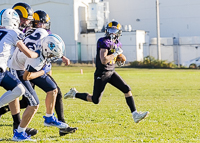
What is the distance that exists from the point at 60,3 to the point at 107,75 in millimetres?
35122

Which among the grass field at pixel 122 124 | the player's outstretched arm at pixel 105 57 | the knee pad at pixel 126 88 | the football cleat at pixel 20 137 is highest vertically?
the player's outstretched arm at pixel 105 57

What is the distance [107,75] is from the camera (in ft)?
22.6

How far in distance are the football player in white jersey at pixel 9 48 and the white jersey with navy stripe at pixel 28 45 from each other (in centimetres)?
22

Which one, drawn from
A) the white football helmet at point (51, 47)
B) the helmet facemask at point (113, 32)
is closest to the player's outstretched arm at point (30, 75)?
the white football helmet at point (51, 47)

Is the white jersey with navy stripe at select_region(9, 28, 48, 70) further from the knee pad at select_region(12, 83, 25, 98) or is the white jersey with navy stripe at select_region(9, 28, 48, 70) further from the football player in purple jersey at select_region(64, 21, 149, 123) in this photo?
the football player in purple jersey at select_region(64, 21, 149, 123)

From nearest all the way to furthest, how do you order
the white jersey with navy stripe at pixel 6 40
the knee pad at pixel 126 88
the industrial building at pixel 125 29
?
the white jersey with navy stripe at pixel 6 40 → the knee pad at pixel 126 88 → the industrial building at pixel 125 29

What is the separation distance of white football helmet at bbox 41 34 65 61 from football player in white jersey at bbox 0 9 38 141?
0.51ft

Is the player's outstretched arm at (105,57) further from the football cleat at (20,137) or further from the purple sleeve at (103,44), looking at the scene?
the football cleat at (20,137)

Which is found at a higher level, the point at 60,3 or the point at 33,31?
the point at 60,3

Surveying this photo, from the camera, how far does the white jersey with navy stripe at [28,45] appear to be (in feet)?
18.0

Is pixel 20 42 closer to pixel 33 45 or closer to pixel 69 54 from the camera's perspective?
pixel 33 45

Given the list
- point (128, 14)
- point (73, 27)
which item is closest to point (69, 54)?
point (73, 27)

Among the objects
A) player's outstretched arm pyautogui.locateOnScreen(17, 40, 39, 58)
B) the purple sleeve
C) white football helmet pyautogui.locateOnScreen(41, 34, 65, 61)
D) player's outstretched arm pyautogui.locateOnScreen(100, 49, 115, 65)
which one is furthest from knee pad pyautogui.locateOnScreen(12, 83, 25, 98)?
the purple sleeve

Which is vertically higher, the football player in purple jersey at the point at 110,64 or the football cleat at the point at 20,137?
the football player in purple jersey at the point at 110,64
